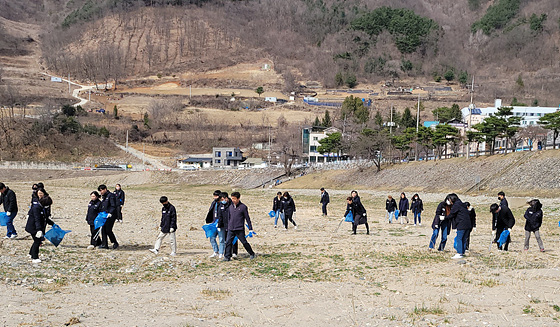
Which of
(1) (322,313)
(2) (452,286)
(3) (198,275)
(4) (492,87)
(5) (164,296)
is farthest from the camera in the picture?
(4) (492,87)

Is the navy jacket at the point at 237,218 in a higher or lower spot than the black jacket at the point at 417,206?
higher

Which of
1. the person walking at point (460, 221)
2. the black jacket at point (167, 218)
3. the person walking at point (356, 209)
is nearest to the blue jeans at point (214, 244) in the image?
the black jacket at point (167, 218)

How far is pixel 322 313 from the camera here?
9.21 m

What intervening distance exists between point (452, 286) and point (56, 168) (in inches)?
3284

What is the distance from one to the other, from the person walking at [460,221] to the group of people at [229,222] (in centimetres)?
525

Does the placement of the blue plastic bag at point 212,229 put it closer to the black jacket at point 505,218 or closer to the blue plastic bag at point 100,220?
the blue plastic bag at point 100,220

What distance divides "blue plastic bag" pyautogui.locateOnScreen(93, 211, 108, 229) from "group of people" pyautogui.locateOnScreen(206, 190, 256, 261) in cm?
302

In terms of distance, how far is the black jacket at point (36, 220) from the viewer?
13055 millimetres

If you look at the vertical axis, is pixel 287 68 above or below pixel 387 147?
above

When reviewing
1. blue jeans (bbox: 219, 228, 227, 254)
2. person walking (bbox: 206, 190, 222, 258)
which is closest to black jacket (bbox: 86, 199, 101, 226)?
person walking (bbox: 206, 190, 222, 258)

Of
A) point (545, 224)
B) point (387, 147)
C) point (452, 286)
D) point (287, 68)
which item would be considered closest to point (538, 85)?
point (287, 68)

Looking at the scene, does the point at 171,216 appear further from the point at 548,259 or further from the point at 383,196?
the point at 383,196

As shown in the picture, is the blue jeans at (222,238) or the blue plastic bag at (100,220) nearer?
the blue jeans at (222,238)

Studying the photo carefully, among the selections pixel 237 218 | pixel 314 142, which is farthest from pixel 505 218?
pixel 314 142
